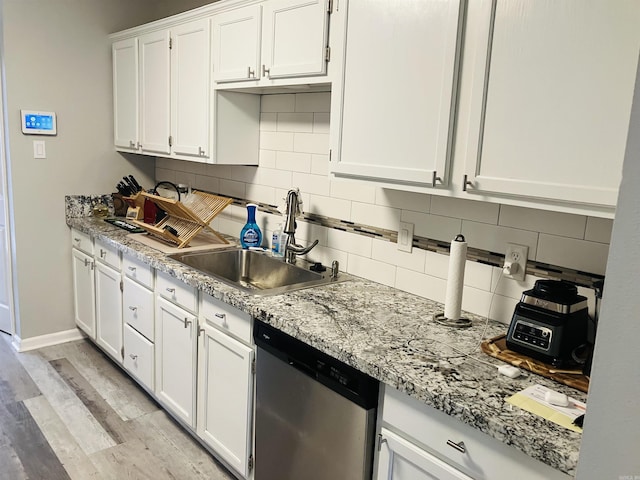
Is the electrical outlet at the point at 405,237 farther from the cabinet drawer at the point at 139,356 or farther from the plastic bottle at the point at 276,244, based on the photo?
the cabinet drawer at the point at 139,356

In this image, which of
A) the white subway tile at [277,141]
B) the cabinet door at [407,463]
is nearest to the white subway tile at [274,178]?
the white subway tile at [277,141]

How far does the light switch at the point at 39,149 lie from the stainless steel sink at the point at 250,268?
1.47 m

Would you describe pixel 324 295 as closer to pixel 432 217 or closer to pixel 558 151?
pixel 432 217

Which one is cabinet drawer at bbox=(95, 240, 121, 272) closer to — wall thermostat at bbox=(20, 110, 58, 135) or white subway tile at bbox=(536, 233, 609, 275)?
wall thermostat at bbox=(20, 110, 58, 135)

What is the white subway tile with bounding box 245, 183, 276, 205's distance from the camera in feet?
9.62

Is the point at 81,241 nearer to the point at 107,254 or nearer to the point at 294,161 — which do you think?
the point at 107,254

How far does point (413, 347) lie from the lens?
160 centimetres

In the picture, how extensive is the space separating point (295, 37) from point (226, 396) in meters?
1.57

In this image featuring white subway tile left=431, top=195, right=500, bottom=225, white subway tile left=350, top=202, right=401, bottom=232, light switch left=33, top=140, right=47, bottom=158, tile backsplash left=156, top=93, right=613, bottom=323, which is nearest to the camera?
tile backsplash left=156, top=93, right=613, bottom=323

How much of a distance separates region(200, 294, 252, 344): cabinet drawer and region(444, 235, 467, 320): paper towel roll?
77 centimetres

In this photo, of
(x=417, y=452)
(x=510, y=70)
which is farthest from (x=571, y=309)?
(x=510, y=70)

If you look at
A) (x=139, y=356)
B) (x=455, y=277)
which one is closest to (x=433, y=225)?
(x=455, y=277)

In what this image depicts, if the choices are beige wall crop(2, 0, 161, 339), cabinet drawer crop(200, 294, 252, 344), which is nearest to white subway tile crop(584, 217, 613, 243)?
cabinet drawer crop(200, 294, 252, 344)

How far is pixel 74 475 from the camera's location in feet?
7.54
